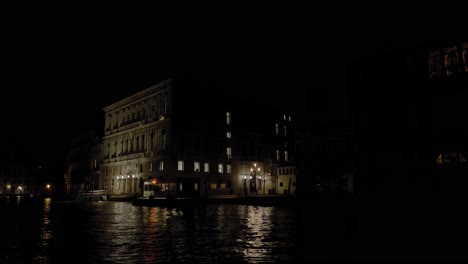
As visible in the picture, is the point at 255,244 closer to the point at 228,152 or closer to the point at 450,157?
the point at 450,157

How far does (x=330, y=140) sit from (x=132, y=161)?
33089 mm

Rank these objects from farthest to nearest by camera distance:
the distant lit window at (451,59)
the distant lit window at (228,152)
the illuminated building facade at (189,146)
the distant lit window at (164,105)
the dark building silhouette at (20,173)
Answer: the dark building silhouette at (20,173), the distant lit window at (228,152), the distant lit window at (164,105), the illuminated building facade at (189,146), the distant lit window at (451,59)

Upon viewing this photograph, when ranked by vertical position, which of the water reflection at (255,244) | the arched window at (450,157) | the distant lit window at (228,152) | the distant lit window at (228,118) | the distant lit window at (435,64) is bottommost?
the water reflection at (255,244)

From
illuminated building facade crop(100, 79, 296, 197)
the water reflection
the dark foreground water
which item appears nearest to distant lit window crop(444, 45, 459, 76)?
the dark foreground water

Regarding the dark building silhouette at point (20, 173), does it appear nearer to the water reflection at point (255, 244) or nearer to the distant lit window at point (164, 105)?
the distant lit window at point (164, 105)

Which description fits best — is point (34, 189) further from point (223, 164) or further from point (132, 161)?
point (223, 164)

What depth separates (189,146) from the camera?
65.1 metres

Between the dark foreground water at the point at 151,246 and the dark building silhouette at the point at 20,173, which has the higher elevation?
the dark building silhouette at the point at 20,173

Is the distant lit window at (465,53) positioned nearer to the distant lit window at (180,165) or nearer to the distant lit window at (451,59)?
the distant lit window at (451,59)

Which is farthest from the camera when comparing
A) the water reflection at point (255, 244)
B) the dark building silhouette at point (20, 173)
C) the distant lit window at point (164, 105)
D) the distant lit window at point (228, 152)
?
the dark building silhouette at point (20, 173)

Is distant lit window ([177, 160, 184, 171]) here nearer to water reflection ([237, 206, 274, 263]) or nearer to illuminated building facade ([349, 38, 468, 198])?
illuminated building facade ([349, 38, 468, 198])

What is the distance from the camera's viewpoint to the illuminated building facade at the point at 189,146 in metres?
63.3

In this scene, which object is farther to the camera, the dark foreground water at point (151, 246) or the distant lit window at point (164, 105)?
the distant lit window at point (164, 105)

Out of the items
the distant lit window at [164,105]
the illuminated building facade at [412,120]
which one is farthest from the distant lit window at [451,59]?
the distant lit window at [164,105]
